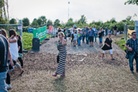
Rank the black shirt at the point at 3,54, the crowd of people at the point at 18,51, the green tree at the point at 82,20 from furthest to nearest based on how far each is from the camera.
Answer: the green tree at the point at 82,20
the crowd of people at the point at 18,51
the black shirt at the point at 3,54

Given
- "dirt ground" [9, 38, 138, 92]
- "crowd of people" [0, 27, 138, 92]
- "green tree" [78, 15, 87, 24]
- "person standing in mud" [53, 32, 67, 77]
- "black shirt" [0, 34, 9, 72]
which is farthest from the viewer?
"green tree" [78, 15, 87, 24]

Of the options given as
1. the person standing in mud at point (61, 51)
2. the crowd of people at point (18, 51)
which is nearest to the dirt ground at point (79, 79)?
the person standing in mud at point (61, 51)

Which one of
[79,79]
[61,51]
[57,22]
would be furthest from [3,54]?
[57,22]

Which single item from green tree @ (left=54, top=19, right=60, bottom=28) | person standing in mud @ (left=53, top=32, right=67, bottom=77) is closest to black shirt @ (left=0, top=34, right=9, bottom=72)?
person standing in mud @ (left=53, top=32, right=67, bottom=77)

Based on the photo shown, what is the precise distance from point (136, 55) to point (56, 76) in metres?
3.66

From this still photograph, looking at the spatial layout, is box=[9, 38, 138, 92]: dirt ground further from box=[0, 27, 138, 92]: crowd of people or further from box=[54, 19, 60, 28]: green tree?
box=[54, 19, 60, 28]: green tree

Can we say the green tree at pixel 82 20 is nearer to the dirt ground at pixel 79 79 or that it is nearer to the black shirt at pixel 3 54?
the dirt ground at pixel 79 79

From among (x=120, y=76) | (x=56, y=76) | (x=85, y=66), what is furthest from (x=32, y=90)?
(x=85, y=66)

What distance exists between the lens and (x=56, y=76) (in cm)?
1081

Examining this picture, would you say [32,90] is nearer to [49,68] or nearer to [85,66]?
[49,68]

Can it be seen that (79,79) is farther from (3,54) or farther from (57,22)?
(57,22)

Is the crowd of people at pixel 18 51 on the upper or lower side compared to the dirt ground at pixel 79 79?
upper

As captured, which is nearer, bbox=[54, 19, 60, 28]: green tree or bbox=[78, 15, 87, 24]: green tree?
bbox=[54, 19, 60, 28]: green tree

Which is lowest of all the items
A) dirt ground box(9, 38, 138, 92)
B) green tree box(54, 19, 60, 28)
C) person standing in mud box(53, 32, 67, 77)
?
dirt ground box(9, 38, 138, 92)
